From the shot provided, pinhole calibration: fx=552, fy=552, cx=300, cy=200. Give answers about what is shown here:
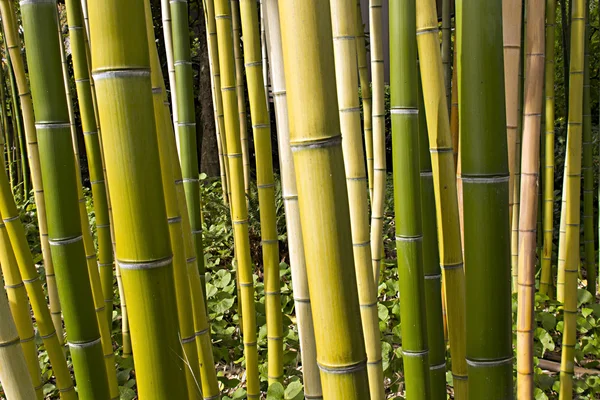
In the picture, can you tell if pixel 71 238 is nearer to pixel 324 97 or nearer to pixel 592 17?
pixel 324 97

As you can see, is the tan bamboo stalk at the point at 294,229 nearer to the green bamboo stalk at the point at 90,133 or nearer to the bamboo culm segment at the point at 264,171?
the bamboo culm segment at the point at 264,171

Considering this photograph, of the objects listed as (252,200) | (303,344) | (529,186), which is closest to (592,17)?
(252,200)

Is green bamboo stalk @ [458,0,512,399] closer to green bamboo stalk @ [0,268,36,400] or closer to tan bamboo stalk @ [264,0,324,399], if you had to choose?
tan bamboo stalk @ [264,0,324,399]

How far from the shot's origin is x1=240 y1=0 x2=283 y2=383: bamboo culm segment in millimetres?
895

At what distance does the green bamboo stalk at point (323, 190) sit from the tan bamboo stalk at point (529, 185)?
0.59 metres

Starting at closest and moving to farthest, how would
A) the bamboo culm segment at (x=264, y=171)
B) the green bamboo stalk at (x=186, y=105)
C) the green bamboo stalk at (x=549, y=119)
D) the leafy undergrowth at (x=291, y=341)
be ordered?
the bamboo culm segment at (x=264, y=171)
the green bamboo stalk at (x=186, y=105)
the green bamboo stalk at (x=549, y=119)
the leafy undergrowth at (x=291, y=341)

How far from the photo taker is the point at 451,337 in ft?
2.84

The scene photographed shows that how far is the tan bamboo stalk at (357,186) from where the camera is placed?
2.94ft

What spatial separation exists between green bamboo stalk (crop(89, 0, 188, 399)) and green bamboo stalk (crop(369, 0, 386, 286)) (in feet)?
2.52

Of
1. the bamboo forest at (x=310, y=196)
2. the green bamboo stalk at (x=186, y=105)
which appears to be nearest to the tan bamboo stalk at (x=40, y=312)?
the bamboo forest at (x=310, y=196)

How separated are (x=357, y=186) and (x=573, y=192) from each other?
71 centimetres

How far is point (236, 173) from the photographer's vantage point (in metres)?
1.07

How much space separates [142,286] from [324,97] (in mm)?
239

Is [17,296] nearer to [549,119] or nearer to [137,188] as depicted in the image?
[137,188]
